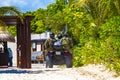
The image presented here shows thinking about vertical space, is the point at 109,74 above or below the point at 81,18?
below

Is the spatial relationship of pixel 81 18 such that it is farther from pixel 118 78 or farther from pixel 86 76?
pixel 118 78

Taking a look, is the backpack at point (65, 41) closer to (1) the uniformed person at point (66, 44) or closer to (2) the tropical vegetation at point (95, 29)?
(1) the uniformed person at point (66, 44)

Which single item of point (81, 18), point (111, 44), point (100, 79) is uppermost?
point (81, 18)

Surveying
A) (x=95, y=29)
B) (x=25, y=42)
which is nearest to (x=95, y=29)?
(x=95, y=29)

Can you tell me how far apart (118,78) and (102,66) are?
4294 mm

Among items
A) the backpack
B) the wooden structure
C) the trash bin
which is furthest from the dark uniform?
the trash bin

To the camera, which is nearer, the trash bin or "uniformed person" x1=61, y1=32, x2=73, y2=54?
"uniformed person" x1=61, y1=32, x2=73, y2=54

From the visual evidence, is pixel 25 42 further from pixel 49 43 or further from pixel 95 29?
pixel 95 29

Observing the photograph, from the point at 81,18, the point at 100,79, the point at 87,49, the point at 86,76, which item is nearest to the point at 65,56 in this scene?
the point at 87,49

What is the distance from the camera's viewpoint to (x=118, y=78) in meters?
15.5

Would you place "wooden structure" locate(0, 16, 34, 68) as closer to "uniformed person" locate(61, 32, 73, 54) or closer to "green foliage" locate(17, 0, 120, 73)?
"uniformed person" locate(61, 32, 73, 54)

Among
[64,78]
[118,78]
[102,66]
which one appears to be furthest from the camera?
[102,66]

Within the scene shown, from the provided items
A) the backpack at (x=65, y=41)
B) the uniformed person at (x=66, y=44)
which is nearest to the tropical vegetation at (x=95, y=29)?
the uniformed person at (x=66, y=44)

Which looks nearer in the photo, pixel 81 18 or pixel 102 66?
pixel 102 66
